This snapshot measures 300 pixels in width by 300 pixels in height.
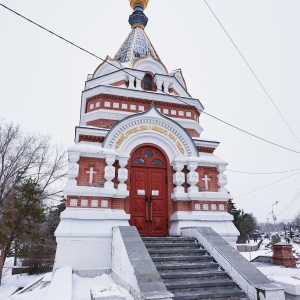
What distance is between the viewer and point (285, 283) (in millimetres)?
6184

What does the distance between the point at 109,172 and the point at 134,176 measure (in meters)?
1.19

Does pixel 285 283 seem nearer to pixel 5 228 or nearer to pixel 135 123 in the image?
pixel 135 123

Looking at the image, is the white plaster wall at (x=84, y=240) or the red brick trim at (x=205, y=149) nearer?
the white plaster wall at (x=84, y=240)

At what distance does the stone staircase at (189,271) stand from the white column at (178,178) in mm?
2166

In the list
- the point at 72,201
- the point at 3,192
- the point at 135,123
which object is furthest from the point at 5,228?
the point at 135,123

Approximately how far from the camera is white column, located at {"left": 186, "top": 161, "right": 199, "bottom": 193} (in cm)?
989

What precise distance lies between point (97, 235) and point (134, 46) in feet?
33.4

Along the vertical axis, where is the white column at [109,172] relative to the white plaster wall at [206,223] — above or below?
above

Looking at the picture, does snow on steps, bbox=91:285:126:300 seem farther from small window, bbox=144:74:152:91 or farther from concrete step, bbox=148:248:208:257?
small window, bbox=144:74:152:91

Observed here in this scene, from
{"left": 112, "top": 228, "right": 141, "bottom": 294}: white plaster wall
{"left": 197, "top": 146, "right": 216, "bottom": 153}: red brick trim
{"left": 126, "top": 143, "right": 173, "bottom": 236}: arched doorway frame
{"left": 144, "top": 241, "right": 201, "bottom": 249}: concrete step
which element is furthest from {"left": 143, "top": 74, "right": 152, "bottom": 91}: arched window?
{"left": 144, "top": 241, "right": 201, "bottom": 249}: concrete step

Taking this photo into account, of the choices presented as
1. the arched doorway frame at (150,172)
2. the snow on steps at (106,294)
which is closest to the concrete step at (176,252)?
the arched doorway frame at (150,172)

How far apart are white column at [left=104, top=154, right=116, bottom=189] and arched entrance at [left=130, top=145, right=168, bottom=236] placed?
969 millimetres

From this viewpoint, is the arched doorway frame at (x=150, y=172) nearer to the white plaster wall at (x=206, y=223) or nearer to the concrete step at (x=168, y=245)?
the white plaster wall at (x=206, y=223)

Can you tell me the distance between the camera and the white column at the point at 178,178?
9883mm
